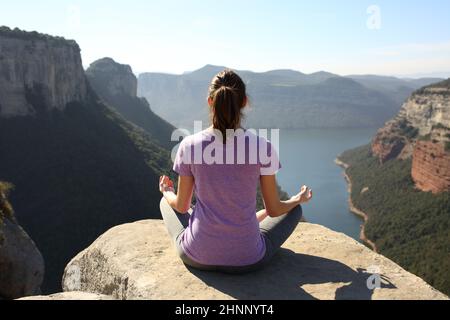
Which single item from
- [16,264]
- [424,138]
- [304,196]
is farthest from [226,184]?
[424,138]

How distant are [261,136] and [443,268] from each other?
1192 inches

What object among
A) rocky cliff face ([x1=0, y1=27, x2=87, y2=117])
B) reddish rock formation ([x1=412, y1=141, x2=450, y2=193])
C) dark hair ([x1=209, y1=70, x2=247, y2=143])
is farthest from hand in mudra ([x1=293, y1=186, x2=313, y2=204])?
reddish rock formation ([x1=412, y1=141, x2=450, y2=193])

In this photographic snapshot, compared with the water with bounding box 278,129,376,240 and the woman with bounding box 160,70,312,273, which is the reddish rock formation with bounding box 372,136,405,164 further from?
the woman with bounding box 160,70,312,273

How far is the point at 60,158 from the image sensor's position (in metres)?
32.2

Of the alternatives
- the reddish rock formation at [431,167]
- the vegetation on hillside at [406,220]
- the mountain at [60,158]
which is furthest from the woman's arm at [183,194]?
the reddish rock formation at [431,167]

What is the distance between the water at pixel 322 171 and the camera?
55.9m

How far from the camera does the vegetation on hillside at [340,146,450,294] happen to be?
31.1 meters

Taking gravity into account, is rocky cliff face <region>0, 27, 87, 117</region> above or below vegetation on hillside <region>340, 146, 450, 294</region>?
above

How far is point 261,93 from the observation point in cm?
18825

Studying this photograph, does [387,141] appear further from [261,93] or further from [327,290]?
[261,93]

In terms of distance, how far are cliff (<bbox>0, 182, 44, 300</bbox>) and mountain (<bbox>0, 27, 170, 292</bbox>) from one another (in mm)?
10690

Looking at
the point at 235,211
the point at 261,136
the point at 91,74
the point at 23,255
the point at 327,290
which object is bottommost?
the point at 23,255
